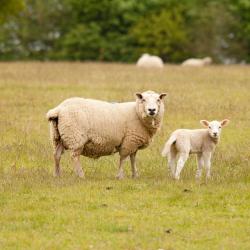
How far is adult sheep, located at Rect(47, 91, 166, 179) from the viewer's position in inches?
593

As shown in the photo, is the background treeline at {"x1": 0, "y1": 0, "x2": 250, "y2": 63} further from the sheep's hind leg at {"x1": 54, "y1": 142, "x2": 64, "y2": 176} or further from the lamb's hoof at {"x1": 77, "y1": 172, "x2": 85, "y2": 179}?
the lamb's hoof at {"x1": 77, "y1": 172, "x2": 85, "y2": 179}

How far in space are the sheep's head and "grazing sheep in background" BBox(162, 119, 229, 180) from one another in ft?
1.78

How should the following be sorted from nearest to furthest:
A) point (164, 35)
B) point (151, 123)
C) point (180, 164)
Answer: point (180, 164) < point (151, 123) < point (164, 35)

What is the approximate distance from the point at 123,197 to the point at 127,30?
5564cm

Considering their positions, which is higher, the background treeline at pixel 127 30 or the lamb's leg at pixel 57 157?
the background treeline at pixel 127 30

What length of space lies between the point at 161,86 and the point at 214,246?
19351 millimetres

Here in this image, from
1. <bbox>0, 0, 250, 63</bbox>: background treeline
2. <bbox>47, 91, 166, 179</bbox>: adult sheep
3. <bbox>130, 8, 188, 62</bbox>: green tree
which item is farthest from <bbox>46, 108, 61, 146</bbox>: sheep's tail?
<bbox>130, 8, 188, 62</bbox>: green tree

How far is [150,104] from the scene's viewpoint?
49.3ft

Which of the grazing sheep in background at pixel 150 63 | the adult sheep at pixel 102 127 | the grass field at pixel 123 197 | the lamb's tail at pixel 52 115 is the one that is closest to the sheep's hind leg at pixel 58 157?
the adult sheep at pixel 102 127

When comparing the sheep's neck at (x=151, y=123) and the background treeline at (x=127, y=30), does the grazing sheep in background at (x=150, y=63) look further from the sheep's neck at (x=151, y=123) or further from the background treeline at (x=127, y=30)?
the sheep's neck at (x=151, y=123)

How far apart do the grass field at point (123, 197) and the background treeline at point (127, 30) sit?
39180 millimetres

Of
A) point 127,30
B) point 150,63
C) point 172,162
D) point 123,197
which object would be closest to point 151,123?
point 172,162

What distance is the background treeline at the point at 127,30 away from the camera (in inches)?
2488

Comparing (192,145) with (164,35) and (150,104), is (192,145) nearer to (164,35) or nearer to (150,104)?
(150,104)
